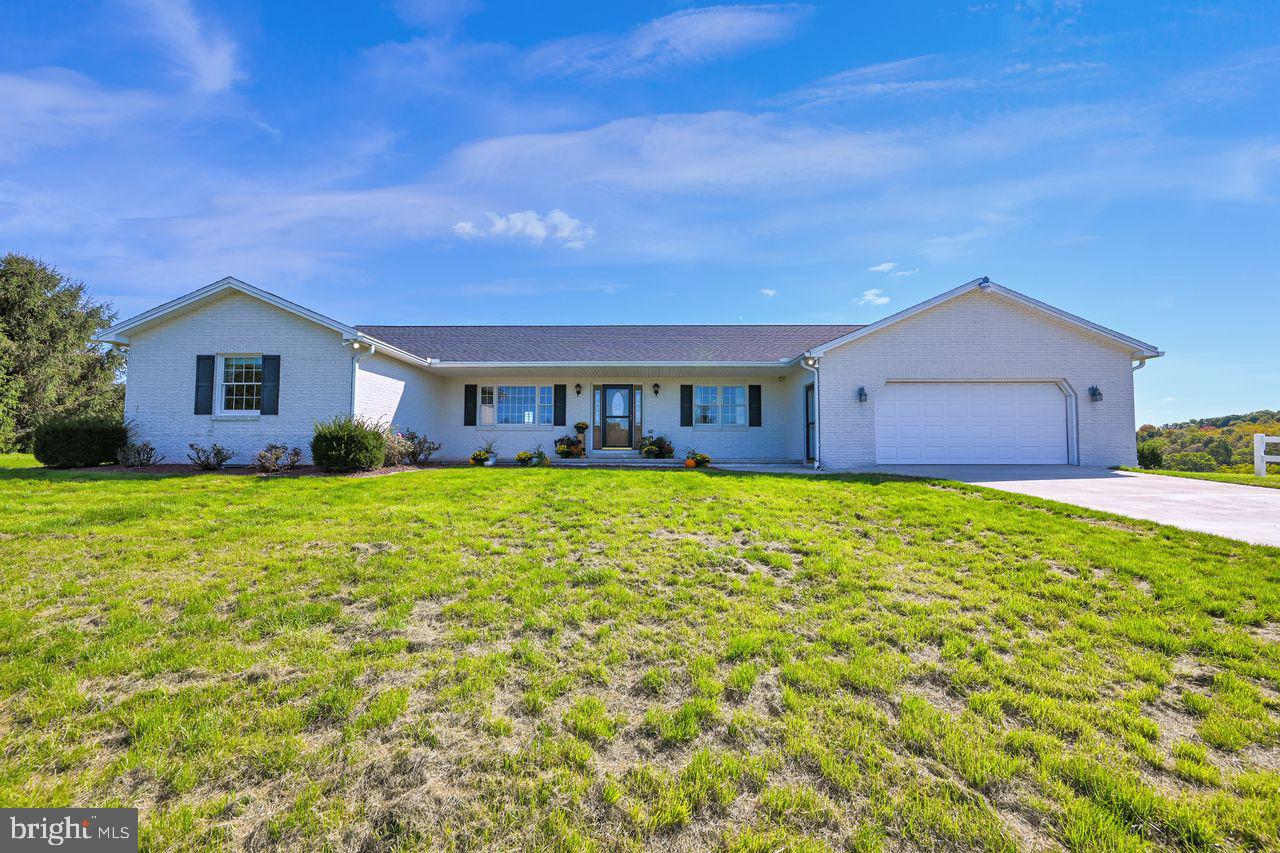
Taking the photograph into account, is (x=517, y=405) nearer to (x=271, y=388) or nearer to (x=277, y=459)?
(x=271, y=388)

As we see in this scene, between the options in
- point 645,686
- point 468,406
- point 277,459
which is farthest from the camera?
point 468,406

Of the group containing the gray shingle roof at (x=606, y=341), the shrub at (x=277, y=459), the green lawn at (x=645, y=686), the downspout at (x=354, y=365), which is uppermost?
the gray shingle roof at (x=606, y=341)

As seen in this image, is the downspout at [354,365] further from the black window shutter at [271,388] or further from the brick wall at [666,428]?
the brick wall at [666,428]

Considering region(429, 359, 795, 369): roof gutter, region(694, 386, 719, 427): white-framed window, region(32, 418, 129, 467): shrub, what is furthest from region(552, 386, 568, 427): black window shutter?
region(32, 418, 129, 467): shrub

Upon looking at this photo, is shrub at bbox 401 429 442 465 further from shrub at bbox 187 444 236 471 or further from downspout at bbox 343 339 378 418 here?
shrub at bbox 187 444 236 471

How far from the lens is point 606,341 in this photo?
16.5m

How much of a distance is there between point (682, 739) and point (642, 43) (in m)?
11.7

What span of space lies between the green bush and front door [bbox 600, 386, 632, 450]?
14.2 metres

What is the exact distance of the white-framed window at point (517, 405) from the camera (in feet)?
50.5

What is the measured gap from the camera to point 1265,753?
2480 mm

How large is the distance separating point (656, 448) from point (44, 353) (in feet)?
94.0

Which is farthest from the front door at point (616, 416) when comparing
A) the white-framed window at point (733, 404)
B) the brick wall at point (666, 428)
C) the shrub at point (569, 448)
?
the white-framed window at point (733, 404)

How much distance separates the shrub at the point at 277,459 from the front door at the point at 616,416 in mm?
7927

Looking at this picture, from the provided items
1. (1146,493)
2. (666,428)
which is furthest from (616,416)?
(1146,493)
